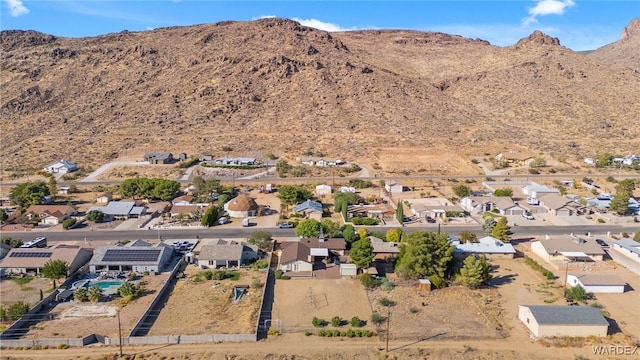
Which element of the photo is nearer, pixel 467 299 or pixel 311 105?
pixel 467 299

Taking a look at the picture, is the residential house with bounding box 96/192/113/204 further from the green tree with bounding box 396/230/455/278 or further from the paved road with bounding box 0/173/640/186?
the green tree with bounding box 396/230/455/278

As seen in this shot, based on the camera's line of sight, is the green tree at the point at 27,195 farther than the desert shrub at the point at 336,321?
Yes

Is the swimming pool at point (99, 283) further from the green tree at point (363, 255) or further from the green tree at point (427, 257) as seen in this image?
the green tree at point (427, 257)

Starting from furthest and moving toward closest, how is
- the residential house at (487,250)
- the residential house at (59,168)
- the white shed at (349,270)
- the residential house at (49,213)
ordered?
the residential house at (59,168) < the residential house at (49,213) < the residential house at (487,250) < the white shed at (349,270)

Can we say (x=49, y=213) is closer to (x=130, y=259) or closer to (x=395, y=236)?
(x=130, y=259)

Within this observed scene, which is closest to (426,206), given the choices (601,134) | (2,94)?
(601,134)

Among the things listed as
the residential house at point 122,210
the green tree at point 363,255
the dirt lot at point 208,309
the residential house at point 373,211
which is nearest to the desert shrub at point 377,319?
the green tree at point 363,255

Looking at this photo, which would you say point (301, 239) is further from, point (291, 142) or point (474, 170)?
point (291, 142)

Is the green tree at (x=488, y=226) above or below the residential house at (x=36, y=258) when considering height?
above

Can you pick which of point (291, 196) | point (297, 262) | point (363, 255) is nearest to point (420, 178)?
point (291, 196)
